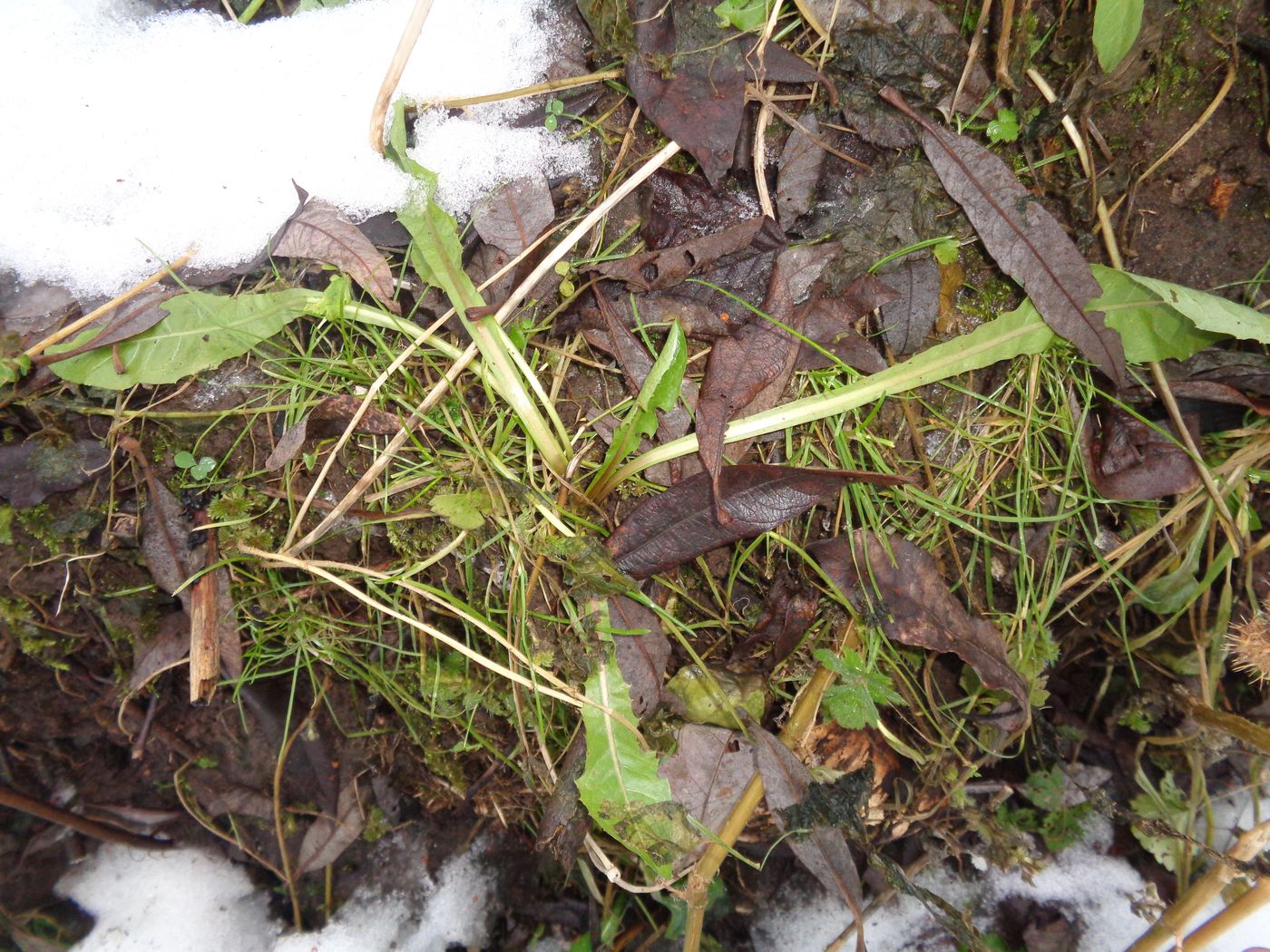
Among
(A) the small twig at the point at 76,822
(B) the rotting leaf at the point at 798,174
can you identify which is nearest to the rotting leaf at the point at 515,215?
(B) the rotting leaf at the point at 798,174

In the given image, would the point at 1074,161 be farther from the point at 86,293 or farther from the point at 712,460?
the point at 86,293

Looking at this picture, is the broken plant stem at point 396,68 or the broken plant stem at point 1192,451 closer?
the broken plant stem at point 396,68

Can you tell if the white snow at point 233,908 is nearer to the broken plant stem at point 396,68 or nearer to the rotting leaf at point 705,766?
the rotting leaf at point 705,766

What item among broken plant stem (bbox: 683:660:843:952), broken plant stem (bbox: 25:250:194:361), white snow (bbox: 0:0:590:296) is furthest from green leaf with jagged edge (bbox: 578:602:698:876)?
broken plant stem (bbox: 25:250:194:361)

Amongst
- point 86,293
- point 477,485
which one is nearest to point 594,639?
point 477,485

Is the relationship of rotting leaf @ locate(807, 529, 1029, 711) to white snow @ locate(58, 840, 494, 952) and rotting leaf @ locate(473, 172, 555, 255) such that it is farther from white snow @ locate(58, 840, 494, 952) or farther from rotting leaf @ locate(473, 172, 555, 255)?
white snow @ locate(58, 840, 494, 952)

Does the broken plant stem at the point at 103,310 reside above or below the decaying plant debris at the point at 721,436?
above

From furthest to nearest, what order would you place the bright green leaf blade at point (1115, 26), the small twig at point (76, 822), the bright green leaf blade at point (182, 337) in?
the small twig at point (76, 822) < the bright green leaf blade at point (182, 337) < the bright green leaf blade at point (1115, 26)

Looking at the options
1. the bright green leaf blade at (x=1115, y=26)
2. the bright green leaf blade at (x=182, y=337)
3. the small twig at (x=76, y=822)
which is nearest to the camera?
the bright green leaf blade at (x=1115, y=26)
